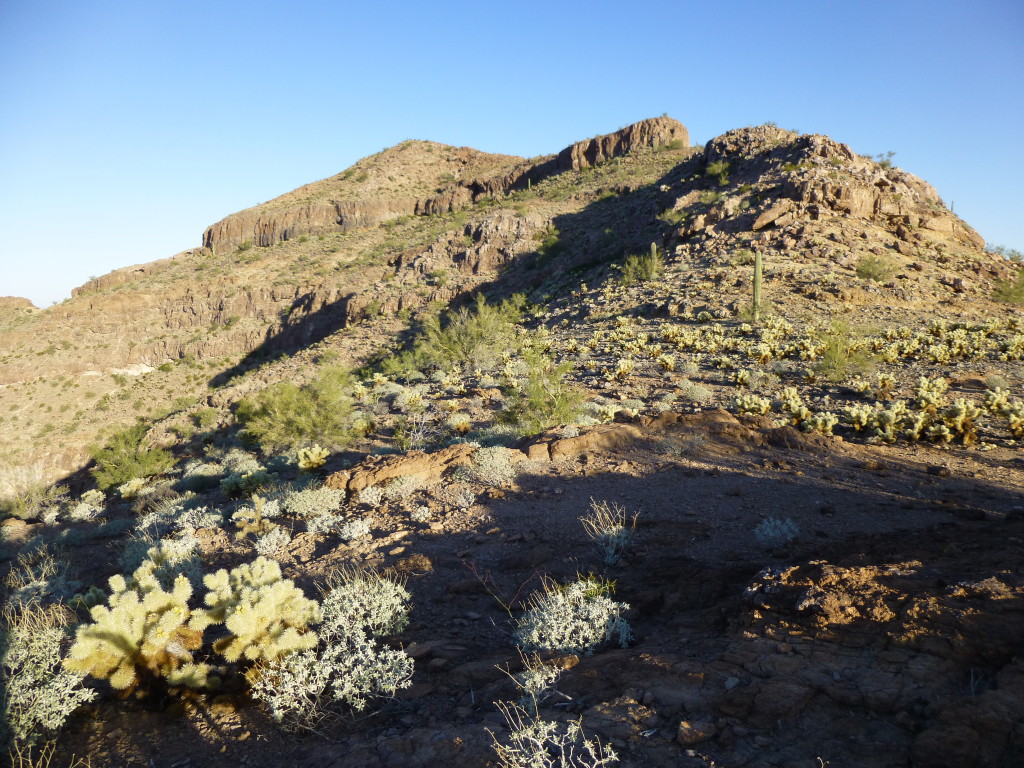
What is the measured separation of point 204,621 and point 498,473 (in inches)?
169

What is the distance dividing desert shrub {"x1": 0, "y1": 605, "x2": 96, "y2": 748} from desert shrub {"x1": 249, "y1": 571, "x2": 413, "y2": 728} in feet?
4.15

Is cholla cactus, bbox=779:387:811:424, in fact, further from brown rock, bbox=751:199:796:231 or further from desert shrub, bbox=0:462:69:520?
desert shrub, bbox=0:462:69:520

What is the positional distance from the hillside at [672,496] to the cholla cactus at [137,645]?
92 mm

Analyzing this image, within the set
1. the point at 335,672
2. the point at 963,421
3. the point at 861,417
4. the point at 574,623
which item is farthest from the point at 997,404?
the point at 335,672

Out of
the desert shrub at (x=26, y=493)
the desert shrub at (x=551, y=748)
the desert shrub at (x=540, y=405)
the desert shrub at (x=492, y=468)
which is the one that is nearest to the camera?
the desert shrub at (x=551, y=748)

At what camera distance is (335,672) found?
3.84 metres

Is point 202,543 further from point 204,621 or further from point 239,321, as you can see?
point 239,321

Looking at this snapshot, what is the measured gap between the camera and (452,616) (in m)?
4.62

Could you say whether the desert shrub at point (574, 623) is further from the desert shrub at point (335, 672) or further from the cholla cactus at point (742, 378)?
the cholla cactus at point (742, 378)

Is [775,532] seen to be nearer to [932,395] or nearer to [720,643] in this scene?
[720,643]

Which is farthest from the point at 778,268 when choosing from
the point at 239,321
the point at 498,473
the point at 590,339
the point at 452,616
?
the point at 239,321

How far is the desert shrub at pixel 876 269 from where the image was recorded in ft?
57.4

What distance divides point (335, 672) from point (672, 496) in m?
4.51

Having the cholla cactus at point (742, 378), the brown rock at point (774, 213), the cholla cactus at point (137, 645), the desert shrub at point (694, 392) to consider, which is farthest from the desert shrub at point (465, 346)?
the cholla cactus at point (137, 645)
